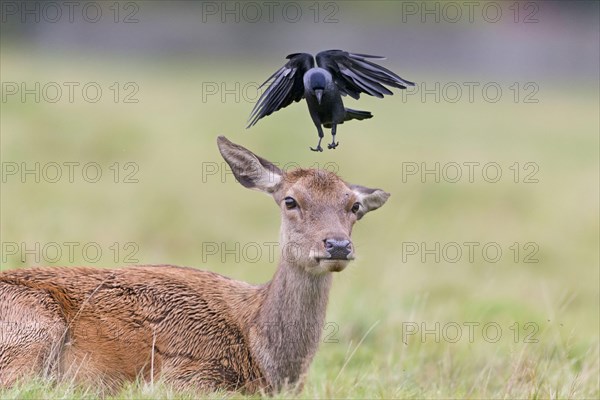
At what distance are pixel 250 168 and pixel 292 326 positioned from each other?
4.07ft

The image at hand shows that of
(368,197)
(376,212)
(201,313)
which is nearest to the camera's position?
(201,313)

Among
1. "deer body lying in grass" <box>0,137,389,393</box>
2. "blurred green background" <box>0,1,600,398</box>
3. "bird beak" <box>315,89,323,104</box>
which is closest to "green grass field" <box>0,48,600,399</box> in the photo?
"blurred green background" <box>0,1,600,398</box>

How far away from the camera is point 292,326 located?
29.7ft

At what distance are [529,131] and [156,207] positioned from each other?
15.6m

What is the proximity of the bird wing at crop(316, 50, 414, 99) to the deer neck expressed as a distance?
1.45 meters

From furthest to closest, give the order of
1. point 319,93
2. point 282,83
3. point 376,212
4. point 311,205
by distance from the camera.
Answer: point 376,212, point 311,205, point 282,83, point 319,93

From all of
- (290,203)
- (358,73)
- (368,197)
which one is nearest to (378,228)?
(368,197)

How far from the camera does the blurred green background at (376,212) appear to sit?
1121 cm

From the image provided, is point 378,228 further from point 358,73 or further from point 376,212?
point 358,73

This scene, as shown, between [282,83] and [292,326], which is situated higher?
[282,83]

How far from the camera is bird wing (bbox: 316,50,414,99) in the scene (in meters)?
8.45

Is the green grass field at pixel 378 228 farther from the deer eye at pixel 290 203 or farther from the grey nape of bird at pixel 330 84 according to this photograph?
the grey nape of bird at pixel 330 84

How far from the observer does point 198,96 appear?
29672 millimetres

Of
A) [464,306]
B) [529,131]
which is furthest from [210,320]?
[529,131]
